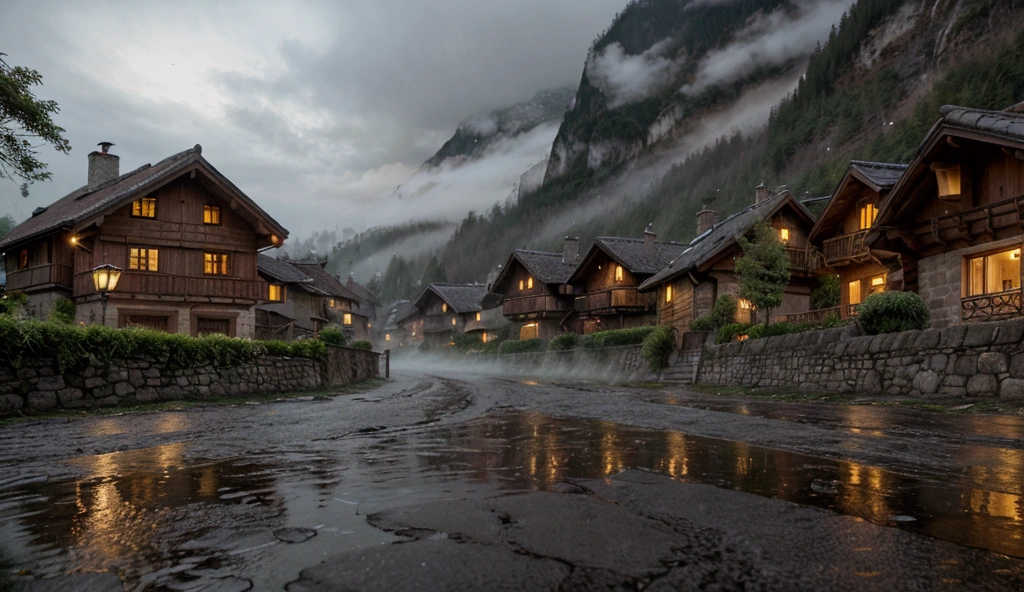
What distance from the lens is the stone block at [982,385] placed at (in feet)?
44.0

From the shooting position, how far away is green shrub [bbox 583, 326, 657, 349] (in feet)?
122

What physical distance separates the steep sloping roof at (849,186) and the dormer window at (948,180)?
500 centimetres

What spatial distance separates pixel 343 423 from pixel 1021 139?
16.6 m

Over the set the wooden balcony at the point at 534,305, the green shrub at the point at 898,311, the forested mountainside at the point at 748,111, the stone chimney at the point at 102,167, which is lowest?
the green shrub at the point at 898,311

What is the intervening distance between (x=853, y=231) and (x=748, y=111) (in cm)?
11684

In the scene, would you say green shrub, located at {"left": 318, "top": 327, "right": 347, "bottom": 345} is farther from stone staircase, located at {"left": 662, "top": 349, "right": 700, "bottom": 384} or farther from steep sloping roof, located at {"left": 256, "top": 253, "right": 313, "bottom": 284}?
steep sloping roof, located at {"left": 256, "top": 253, "right": 313, "bottom": 284}

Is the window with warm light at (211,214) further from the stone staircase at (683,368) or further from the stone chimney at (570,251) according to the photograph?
the stone chimney at (570,251)

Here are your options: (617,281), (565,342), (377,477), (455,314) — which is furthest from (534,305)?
(377,477)

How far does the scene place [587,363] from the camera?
41.5 metres

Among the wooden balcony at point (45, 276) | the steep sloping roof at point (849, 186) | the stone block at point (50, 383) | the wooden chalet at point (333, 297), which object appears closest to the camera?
the stone block at point (50, 383)

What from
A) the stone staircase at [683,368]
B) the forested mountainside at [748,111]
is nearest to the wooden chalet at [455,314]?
the forested mountainside at [748,111]

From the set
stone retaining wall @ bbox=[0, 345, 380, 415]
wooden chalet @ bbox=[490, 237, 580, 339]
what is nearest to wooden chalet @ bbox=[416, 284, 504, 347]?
wooden chalet @ bbox=[490, 237, 580, 339]

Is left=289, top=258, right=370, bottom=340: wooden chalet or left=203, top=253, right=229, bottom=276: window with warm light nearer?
left=203, top=253, right=229, bottom=276: window with warm light

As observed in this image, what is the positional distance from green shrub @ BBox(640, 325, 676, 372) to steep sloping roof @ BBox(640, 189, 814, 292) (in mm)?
4757
